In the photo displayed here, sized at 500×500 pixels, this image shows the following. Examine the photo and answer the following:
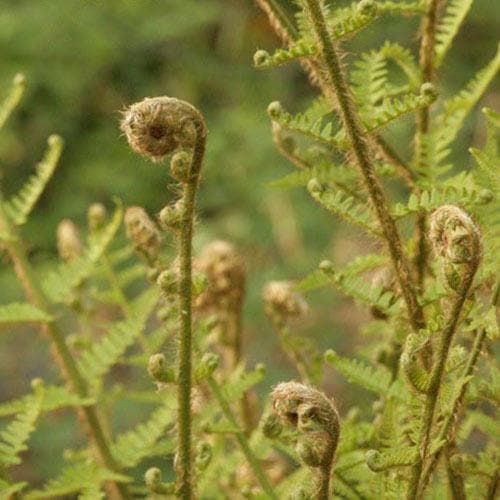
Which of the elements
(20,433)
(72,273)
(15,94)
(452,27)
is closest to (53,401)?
(20,433)

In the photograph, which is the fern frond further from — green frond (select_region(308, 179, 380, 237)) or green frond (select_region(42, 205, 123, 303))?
green frond (select_region(42, 205, 123, 303))

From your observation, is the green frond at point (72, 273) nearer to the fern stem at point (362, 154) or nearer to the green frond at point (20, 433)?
the green frond at point (20, 433)

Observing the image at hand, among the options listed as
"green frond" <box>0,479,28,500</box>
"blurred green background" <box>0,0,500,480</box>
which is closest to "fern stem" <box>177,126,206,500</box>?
"green frond" <box>0,479,28,500</box>

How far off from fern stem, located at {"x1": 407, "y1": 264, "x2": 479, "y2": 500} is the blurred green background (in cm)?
172

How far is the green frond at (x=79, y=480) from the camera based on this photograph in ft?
2.50

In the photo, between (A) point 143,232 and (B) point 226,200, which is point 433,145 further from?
(B) point 226,200

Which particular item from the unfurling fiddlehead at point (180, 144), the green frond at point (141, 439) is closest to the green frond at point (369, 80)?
the unfurling fiddlehead at point (180, 144)

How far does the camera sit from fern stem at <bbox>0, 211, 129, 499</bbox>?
86cm

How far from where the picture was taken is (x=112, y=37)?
349cm

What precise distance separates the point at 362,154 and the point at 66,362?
13.5 inches

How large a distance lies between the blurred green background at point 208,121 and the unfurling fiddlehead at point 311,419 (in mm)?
1764

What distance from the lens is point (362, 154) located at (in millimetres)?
664

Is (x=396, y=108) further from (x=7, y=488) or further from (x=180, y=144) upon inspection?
(x=7, y=488)

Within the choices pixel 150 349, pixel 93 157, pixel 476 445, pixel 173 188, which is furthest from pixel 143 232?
pixel 93 157
